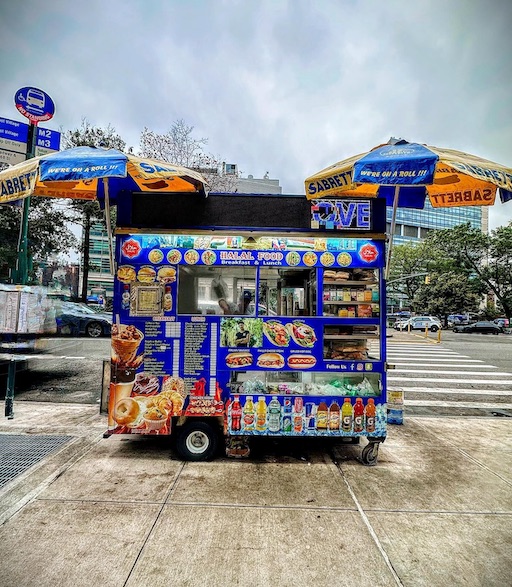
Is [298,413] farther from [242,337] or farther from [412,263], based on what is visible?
[412,263]

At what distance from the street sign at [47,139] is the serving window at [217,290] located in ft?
13.9

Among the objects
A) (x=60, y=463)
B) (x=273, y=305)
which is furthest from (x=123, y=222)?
(x=60, y=463)

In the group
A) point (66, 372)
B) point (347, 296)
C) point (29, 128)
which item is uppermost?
point (29, 128)

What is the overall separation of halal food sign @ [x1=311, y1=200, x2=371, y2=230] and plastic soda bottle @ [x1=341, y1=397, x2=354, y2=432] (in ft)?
7.31

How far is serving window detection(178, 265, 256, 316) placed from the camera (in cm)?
494

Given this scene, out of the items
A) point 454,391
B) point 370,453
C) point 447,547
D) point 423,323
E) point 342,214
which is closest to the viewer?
point 447,547

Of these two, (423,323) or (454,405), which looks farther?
(423,323)

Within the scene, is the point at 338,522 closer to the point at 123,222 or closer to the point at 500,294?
the point at 123,222

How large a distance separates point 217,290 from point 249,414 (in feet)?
5.36

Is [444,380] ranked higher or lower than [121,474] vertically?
higher

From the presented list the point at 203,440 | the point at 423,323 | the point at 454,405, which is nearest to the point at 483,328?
the point at 423,323

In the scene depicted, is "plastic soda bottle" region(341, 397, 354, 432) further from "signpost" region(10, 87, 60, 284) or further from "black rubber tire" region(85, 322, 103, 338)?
"black rubber tire" region(85, 322, 103, 338)

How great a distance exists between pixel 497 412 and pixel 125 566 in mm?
8311

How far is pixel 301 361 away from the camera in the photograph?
15.9 ft
